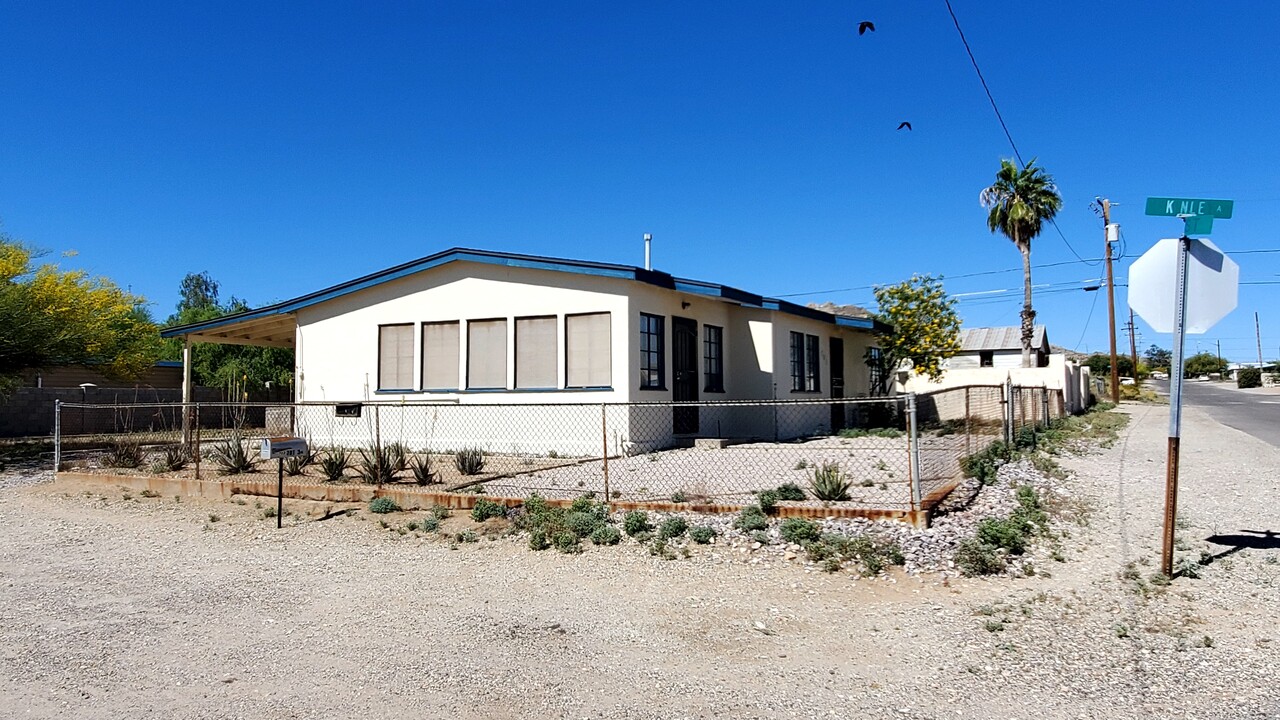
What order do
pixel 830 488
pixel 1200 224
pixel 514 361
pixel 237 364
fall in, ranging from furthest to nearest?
pixel 237 364 < pixel 514 361 < pixel 830 488 < pixel 1200 224

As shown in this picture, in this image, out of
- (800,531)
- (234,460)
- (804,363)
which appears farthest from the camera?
(804,363)

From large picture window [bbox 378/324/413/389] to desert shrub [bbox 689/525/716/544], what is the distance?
915 cm

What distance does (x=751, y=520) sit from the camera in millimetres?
7211

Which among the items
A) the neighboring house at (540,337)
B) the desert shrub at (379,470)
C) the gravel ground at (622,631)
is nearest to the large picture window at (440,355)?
the neighboring house at (540,337)

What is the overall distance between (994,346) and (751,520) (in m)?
44.7

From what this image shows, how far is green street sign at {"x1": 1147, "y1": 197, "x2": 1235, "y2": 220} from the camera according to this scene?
598 cm

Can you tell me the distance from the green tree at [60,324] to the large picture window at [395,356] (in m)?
6.74

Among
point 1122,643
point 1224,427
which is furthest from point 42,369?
point 1224,427

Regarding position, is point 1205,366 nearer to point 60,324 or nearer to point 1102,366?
point 1102,366

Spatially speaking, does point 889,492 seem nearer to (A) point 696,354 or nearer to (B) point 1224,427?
(A) point 696,354

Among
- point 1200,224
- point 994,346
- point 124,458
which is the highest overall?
point 994,346

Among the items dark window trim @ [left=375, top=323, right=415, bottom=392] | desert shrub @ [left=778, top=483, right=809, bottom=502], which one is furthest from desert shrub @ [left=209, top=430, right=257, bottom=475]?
desert shrub @ [left=778, top=483, right=809, bottom=502]

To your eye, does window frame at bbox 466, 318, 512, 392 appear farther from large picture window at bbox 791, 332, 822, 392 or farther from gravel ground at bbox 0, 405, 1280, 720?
gravel ground at bbox 0, 405, 1280, 720

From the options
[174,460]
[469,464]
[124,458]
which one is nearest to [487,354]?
[469,464]
